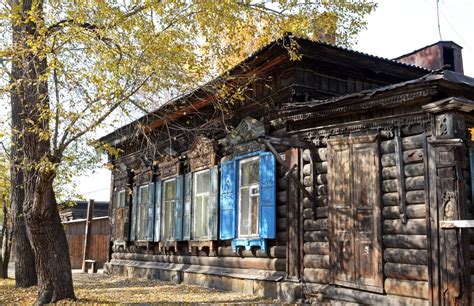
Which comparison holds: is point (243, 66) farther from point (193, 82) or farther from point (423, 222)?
point (423, 222)

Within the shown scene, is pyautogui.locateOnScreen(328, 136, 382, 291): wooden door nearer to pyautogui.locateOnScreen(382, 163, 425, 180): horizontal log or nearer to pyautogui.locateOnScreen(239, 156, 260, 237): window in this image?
pyautogui.locateOnScreen(382, 163, 425, 180): horizontal log

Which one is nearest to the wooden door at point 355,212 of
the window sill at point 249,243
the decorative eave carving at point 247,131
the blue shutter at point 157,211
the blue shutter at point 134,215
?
the window sill at point 249,243

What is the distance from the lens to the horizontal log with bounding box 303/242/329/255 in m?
8.18

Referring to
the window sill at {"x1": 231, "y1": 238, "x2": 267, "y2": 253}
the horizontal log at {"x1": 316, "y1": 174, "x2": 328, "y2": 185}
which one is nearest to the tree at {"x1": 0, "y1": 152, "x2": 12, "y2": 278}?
the window sill at {"x1": 231, "y1": 238, "x2": 267, "y2": 253}

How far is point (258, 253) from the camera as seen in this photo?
9.62 m

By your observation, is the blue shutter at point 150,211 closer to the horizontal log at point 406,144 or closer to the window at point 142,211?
the window at point 142,211

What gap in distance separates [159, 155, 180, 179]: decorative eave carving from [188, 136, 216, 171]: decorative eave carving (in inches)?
28.1

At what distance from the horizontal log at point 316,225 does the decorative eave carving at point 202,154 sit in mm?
3325

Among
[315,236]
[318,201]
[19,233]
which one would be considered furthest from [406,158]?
[19,233]

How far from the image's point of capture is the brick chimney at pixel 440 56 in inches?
522

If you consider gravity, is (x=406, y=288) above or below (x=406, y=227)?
below

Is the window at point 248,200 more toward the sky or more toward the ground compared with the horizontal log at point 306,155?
more toward the ground

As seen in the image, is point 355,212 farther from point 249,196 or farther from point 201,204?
point 201,204

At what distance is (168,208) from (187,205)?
1.20m
